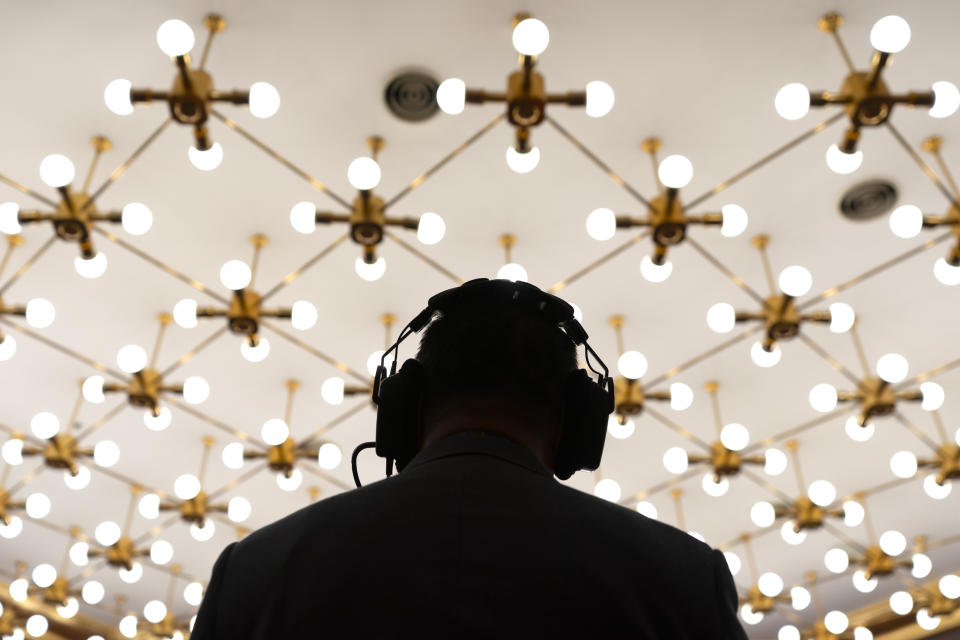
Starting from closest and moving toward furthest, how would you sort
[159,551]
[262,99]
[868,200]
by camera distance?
[262,99], [868,200], [159,551]

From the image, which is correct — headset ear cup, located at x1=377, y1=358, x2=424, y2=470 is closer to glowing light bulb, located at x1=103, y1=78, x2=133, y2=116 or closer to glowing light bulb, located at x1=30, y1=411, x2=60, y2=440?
glowing light bulb, located at x1=103, y1=78, x2=133, y2=116

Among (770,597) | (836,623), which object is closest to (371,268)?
(770,597)

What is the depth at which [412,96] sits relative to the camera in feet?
12.6

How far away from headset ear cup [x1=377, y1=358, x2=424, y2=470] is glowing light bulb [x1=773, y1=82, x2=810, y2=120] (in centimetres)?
253

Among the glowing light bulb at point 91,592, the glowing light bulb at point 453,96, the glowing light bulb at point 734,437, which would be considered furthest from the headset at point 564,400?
the glowing light bulb at point 91,592

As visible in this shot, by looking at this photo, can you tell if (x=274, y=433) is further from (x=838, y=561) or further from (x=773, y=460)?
(x=838, y=561)

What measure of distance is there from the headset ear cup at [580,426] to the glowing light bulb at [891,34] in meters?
2.39

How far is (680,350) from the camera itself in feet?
17.1

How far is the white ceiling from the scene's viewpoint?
3.57 metres

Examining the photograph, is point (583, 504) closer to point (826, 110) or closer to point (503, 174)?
point (503, 174)

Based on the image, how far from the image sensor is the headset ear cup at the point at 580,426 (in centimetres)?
129

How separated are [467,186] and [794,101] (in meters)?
1.72

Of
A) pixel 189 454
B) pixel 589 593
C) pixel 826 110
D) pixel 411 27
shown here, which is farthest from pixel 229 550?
pixel 189 454

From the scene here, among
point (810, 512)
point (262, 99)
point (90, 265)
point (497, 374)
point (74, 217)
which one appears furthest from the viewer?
point (810, 512)
